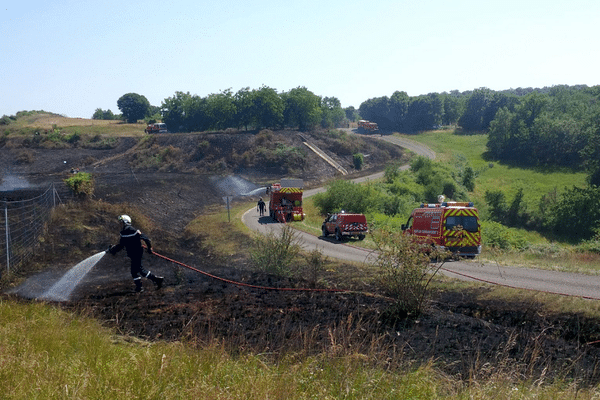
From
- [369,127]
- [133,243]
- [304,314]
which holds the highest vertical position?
[369,127]

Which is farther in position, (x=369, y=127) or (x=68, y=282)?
(x=369, y=127)

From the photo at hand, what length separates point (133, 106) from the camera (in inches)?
4843

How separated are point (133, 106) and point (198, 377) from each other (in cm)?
12503

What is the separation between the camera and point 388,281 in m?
11.5

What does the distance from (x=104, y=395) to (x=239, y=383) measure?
156 cm

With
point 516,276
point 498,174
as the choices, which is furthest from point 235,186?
point 498,174

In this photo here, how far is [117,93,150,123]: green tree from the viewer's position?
402 feet

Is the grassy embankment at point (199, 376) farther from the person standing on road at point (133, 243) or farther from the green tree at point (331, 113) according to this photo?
the green tree at point (331, 113)

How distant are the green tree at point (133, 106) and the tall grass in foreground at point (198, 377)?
12209 cm

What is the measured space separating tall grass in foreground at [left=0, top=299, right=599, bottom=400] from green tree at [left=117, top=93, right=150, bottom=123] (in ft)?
401

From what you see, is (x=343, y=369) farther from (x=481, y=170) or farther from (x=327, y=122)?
(x=327, y=122)

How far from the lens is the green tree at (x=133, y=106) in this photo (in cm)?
12253

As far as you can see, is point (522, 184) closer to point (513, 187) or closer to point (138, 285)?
point (513, 187)

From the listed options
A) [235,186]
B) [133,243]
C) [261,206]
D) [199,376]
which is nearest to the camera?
[199,376]
